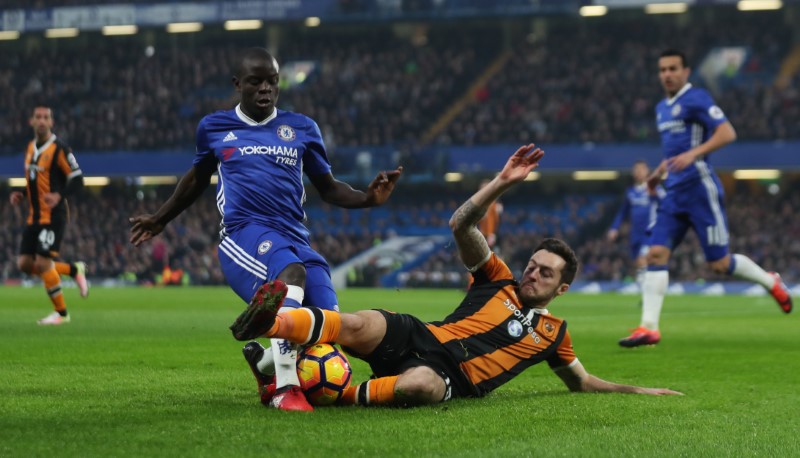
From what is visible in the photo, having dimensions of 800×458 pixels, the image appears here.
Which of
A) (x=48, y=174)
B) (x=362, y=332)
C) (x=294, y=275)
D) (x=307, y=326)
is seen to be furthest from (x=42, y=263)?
(x=307, y=326)

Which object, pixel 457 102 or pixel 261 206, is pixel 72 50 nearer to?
pixel 457 102

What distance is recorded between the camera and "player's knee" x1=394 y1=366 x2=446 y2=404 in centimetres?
551

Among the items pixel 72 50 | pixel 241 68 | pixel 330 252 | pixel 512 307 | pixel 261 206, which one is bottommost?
pixel 330 252

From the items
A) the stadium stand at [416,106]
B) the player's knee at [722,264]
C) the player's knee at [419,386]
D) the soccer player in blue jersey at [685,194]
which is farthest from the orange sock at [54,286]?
the stadium stand at [416,106]

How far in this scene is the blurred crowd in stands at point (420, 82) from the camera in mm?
38406

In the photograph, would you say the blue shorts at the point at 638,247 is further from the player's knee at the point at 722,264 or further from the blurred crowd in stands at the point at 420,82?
the blurred crowd in stands at the point at 420,82

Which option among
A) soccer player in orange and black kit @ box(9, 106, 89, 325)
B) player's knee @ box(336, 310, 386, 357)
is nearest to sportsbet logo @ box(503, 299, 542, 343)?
player's knee @ box(336, 310, 386, 357)

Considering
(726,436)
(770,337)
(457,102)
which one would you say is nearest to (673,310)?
(770,337)

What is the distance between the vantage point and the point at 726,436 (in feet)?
15.9

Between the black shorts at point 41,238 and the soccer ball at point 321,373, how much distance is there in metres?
8.08

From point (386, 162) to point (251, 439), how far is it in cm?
3493

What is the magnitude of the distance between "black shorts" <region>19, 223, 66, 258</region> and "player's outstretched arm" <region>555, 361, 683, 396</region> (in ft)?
26.3

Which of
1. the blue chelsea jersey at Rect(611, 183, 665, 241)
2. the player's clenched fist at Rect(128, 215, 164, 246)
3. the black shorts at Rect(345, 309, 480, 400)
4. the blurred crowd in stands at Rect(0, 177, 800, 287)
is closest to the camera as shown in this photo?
the black shorts at Rect(345, 309, 480, 400)

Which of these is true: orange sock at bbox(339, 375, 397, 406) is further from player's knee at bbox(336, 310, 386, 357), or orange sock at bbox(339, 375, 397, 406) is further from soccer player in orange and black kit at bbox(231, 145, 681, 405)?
player's knee at bbox(336, 310, 386, 357)
